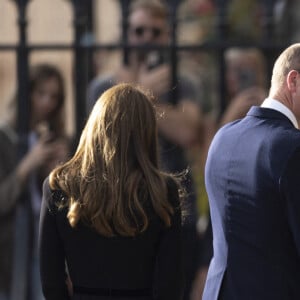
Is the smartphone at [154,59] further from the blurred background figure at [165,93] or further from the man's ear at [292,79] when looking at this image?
the man's ear at [292,79]

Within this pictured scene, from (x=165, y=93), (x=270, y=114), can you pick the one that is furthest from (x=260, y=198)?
(x=165, y=93)

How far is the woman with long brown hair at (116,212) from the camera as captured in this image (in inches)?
132

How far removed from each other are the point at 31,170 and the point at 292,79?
2.39 metres

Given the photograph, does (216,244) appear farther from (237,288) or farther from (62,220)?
(62,220)

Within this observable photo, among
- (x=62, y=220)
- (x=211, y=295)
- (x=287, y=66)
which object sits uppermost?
(x=287, y=66)

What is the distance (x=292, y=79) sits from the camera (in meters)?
3.37

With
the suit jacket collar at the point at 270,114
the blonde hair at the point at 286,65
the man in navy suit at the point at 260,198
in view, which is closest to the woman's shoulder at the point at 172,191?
the man in navy suit at the point at 260,198

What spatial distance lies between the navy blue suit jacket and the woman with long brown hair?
0.16 m

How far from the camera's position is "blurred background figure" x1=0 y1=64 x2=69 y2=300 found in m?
5.46


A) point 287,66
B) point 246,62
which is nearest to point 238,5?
point 246,62

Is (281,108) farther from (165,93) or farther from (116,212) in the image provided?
(165,93)

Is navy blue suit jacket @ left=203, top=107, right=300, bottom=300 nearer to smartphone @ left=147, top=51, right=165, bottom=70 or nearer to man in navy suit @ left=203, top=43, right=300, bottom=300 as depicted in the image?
man in navy suit @ left=203, top=43, right=300, bottom=300

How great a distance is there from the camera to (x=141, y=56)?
5535mm

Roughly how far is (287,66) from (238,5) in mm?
6276
